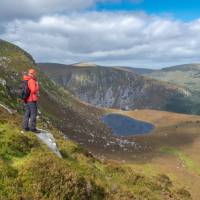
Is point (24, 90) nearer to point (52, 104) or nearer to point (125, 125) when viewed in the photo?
point (52, 104)

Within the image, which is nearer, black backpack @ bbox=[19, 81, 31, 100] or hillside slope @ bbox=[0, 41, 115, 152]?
black backpack @ bbox=[19, 81, 31, 100]

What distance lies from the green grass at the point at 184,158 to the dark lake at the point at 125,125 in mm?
32817

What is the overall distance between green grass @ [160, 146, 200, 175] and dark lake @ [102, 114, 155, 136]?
3282 centimetres

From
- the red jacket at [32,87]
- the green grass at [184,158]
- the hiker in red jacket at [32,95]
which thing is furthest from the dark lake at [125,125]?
the red jacket at [32,87]

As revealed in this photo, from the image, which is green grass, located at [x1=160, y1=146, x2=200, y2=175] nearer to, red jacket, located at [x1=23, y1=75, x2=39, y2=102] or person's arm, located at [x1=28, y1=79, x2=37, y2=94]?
red jacket, located at [x1=23, y1=75, x2=39, y2=102]

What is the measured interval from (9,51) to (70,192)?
169227mm

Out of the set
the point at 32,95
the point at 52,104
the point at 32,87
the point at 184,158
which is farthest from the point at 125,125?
the point at 32,87

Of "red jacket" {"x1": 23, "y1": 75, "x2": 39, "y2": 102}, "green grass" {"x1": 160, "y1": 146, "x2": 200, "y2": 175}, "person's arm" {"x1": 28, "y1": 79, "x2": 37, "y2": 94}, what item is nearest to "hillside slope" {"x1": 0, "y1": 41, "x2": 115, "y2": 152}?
"green grass" {"x1": 160, "y1": 146, "x2": 200, "y2": 175}

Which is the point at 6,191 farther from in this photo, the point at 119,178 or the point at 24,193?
the point at 119,178

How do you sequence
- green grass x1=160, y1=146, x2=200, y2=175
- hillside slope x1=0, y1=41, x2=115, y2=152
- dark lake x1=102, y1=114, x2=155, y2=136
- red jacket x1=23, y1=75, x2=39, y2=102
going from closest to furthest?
red jacket x1=23, y1=75, x2=39, y2=102, green grass x1=160, y1=146, x2=200, y2=175, hillside slope x1=0, y1=41, x2=115, y2=152, dark lake x1=102, y1=114, x2=155, y2=136

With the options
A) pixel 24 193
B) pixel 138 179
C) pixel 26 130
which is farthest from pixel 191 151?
pixel 24 193

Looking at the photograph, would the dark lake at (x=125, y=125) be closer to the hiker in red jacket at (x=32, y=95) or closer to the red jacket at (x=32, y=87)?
the hiker in red jacket at (x=32, y=95)

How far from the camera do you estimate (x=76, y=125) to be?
104312mm

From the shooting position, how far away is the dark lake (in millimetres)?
127012
